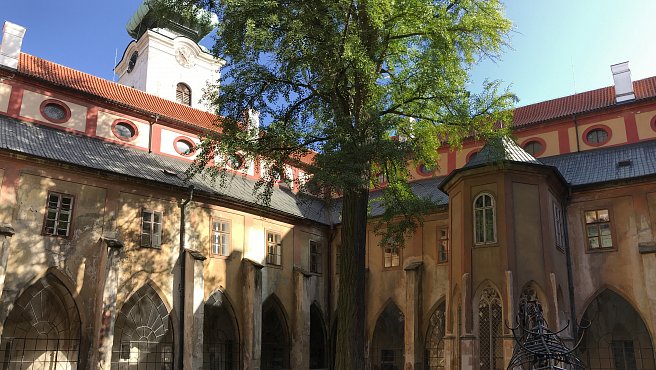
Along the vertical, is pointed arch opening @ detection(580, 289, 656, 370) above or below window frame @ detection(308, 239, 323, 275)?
below

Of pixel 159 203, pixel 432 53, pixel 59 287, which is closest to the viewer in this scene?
pixel 432 53

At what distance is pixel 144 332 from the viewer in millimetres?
19141

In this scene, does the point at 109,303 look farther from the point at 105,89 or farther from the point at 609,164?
the point at 609,164

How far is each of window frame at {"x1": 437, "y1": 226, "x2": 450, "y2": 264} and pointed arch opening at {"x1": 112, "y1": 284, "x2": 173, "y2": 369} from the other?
933 centimetres

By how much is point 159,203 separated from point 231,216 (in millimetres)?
2874

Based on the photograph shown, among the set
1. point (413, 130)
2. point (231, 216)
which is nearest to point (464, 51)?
point (413, 130)

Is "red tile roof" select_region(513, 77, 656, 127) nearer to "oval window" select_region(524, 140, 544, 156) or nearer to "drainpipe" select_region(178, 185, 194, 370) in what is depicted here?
"oval window" select_region(524, 140, 544, 156)

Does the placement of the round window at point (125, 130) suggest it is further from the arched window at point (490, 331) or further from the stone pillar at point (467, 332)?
the arched window at point (490, 331)

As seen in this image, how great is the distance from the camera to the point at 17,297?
53.3 feet

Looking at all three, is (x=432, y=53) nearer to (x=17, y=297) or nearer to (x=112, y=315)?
(x=112, y=315)

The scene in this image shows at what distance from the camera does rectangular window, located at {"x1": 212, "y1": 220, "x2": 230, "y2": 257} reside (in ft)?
69.8

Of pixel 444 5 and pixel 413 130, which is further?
pixel 413 130

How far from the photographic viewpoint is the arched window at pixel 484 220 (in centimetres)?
1812

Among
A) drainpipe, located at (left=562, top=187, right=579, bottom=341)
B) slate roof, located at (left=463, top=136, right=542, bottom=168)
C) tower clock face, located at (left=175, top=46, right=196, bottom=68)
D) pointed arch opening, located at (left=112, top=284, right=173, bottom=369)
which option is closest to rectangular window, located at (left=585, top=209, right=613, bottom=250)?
drainpipe, located at (left=562, top=187, right=579, bottom=341)
